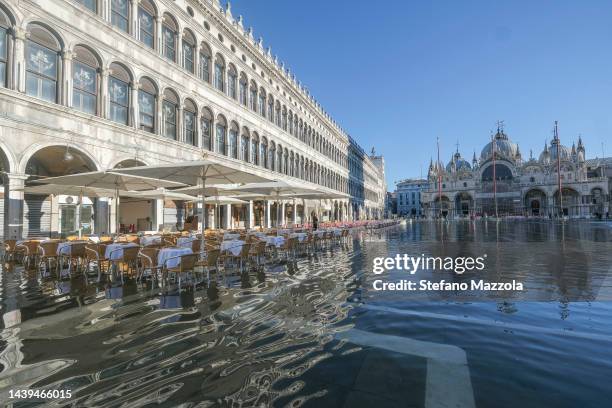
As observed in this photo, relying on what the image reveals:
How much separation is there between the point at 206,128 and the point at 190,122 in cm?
165

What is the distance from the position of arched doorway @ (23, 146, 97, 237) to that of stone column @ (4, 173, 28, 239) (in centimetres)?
237

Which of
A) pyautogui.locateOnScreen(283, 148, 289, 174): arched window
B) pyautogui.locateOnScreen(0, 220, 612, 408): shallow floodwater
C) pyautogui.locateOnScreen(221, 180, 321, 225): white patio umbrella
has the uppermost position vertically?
pyautogui.locateOnScreen(283, 148, 289, 174): arched window

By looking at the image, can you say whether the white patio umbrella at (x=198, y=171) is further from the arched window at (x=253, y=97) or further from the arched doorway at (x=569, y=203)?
the arched doorway at (x=569, y=203)

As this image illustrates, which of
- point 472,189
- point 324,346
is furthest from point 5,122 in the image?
point 472,189

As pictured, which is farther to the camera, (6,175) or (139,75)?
Answer: (139,75)

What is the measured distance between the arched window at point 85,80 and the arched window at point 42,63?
82 centimetres

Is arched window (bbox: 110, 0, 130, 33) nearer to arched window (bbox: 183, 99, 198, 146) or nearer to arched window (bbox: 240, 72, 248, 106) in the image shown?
arched window (bbox: 183, 99, 198, 146)

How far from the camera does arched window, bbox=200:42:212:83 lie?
23.4 metres

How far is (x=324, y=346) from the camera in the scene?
13.2ft

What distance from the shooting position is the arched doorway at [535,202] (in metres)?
92.7

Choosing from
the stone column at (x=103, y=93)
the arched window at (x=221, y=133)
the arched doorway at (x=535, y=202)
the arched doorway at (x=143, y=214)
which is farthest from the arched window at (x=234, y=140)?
the arched doorway at (x=535, y=202)

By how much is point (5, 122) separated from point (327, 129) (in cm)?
4354

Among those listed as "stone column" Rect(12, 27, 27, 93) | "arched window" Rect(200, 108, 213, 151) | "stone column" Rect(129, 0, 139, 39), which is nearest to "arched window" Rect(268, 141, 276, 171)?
"arched window" Rect(200, 108, 213, 151)

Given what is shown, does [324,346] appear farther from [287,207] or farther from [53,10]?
[287,207]
